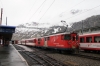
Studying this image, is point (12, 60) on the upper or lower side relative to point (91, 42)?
lower

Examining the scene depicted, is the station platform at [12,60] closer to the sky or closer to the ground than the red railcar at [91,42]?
closer to the ground

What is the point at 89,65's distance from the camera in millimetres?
14133

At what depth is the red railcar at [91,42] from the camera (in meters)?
24.5

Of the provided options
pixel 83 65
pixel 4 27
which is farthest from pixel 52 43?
pixel 83 65

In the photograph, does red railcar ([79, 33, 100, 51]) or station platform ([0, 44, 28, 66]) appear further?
red railcar ([79, 33, 100, 51])

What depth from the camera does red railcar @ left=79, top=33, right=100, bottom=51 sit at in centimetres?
2450

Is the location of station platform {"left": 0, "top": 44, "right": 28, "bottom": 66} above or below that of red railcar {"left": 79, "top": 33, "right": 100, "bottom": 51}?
below

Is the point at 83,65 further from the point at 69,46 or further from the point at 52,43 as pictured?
the point at 52,43

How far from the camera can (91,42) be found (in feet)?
86.0

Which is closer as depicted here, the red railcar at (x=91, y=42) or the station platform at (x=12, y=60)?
the station platform at (x=12, y=60)

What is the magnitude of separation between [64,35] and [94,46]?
4678mm

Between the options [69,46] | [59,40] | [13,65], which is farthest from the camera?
[59,40]

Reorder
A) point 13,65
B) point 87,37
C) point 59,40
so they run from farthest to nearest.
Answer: point 87,37 → point 59,40 → point 13,65

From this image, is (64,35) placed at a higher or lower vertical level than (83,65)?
higher
